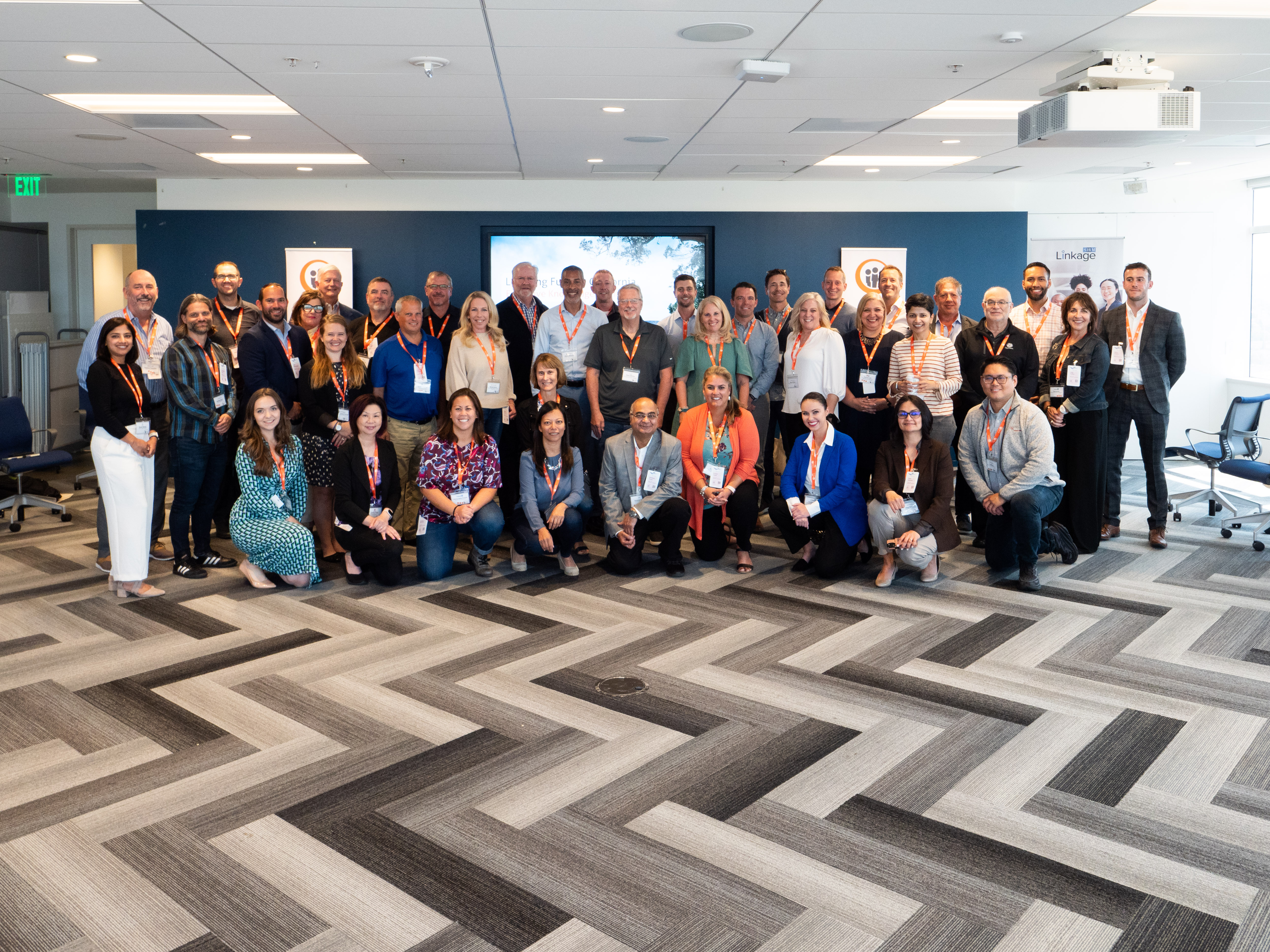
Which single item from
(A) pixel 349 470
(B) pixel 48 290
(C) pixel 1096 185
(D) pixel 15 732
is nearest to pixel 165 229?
(B) pixel 48 290

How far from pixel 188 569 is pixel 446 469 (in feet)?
5.31

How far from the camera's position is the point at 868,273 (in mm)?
9938

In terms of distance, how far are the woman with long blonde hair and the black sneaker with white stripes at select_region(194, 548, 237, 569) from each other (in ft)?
5.46

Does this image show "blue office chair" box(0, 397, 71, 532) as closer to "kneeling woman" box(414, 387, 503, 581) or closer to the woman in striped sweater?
"kneeling woman" box(414, 387, 503, 581)

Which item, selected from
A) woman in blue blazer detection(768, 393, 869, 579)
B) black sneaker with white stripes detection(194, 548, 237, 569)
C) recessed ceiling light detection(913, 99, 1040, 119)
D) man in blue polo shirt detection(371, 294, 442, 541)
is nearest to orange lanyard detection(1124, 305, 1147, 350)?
recessed ceiling light detection(913, 99, 1040, 119)

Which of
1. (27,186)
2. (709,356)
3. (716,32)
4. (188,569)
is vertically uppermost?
(27,186)

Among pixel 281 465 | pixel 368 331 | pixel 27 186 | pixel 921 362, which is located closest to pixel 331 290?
pixel 368 331

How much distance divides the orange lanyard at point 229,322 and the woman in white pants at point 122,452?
3.62ft

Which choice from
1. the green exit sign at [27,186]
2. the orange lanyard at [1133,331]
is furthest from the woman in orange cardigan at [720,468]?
the green exit sign at [27,186]

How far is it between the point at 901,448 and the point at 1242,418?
3029mm

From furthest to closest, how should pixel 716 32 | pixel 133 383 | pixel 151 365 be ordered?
pixel 151 365
pixel 133 383
pixel 716 32

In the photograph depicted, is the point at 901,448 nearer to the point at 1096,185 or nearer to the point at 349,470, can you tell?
the point at 349,470

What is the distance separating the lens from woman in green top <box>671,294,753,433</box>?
6281mm

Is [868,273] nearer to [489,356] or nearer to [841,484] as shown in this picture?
[841,484]
